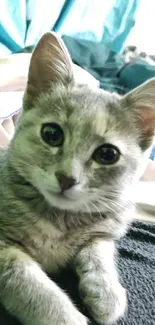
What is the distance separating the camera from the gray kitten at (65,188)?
889 millimetres

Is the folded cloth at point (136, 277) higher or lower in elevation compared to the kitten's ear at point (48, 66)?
lower

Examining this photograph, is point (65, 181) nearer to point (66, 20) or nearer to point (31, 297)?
point (31, 297)

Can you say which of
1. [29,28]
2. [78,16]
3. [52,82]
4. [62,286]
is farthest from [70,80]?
[78,16]

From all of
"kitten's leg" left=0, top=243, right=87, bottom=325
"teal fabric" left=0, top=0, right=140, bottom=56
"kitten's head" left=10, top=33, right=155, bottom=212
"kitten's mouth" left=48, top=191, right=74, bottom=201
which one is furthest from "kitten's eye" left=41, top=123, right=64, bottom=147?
"teal fabric" left=0, top=0, right=140, bottom=56

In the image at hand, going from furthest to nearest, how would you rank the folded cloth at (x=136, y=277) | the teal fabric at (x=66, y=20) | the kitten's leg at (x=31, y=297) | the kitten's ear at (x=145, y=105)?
the teal fabric at (x=66, y=20) → the kitten's ear at (x=145, y=105) → the folded cloth at (x=136, y=277) → the kitten's leg at (x=31, y=297)

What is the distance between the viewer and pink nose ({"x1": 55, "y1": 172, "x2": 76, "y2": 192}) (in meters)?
0.88

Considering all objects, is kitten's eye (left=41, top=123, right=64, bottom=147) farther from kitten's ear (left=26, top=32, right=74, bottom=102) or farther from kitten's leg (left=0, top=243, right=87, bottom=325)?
kitten's leg (left=0, top=243, right=87, bottom=325)

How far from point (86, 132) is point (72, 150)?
0.05 m

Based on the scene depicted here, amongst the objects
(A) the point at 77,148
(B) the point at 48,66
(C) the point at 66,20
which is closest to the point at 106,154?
(A) the point at 77,148

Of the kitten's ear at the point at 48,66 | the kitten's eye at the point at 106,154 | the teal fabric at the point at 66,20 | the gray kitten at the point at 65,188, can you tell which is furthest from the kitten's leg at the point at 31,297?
the teal fabric at the point at 66,20

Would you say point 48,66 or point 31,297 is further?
point 48,66

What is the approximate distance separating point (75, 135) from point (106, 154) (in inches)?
3.0

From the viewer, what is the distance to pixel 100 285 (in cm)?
92

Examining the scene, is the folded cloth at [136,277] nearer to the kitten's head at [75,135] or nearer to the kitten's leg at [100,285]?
the kitten's leg at [100,285]
